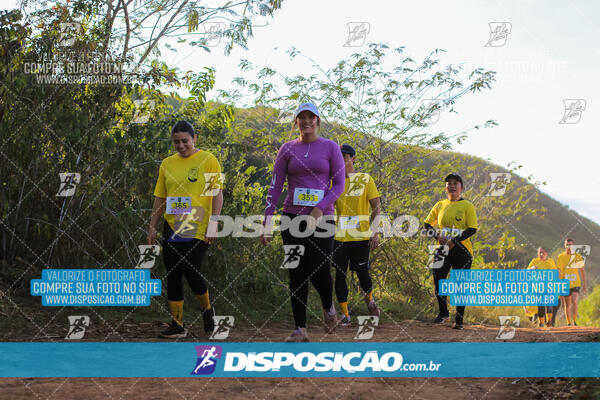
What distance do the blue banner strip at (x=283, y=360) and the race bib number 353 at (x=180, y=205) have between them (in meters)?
1.19

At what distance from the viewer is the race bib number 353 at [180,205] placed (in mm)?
5004

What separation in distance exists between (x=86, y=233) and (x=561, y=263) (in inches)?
363

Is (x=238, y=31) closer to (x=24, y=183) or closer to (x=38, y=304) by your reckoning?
(x=24, y=183)

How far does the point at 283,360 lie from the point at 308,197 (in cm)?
141

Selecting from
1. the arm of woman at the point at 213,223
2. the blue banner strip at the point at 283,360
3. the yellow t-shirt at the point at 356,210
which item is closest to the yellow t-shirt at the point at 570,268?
the yellow t-shirt at the point at 356,210

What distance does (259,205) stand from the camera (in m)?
8.64

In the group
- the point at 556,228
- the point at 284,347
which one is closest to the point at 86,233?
the point at 284,347

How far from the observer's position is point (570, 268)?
36.2ft

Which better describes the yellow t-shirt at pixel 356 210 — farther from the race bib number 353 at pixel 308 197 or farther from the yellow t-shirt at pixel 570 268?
the yellow t-shirt at pixel 570 268

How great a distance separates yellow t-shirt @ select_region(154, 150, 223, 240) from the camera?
16.4ft

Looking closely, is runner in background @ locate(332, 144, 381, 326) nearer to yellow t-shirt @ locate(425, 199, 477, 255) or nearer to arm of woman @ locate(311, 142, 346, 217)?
yellow t-shirt @ locate(425, 199, 477, 255)

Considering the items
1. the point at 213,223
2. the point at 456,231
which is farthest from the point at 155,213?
the point at 456,231

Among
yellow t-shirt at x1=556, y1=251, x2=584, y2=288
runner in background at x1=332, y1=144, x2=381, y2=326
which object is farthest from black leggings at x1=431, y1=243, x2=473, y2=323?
yellow t-shirt at x1=556, y1=251, x2=584, y2=288

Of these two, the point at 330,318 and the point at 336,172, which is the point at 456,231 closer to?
the point at 330,318
